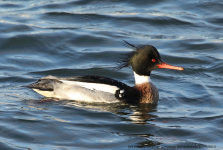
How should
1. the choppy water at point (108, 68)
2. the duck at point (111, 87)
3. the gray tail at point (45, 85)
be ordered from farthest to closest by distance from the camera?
the gray tail at point (45, 85), the duck at point (111, 87), the choppy water at point (108, 68)

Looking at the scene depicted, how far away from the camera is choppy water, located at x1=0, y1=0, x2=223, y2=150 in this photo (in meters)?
7.10

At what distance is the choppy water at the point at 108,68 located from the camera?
710 cm

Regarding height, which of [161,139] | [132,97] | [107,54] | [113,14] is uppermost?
[113,14]

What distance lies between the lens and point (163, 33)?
14.0 meters

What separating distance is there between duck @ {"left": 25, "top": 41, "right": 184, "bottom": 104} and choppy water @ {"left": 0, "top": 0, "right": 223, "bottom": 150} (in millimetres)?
215

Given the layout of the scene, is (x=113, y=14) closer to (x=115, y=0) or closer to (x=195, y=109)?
(x=115, y=0)

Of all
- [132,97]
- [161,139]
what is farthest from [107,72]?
[161,139]

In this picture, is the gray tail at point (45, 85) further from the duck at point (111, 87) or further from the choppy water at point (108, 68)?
the choppy water at point (108, 68)

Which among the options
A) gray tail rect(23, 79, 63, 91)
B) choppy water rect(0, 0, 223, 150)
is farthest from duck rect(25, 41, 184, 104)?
choppy water rect(0, 0, 223, 150)

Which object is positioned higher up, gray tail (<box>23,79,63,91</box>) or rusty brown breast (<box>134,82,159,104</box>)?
gray tail (<box>23,79,63,91</box>)

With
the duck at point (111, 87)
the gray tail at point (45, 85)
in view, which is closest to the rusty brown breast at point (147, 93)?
the duck at point (111, 87)

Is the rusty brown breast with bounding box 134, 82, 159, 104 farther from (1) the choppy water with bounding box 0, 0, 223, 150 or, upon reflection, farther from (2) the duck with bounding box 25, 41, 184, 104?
(1) the choppy water with bounding box 0, 0, 223, 150

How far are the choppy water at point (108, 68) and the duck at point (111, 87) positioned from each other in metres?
0.21

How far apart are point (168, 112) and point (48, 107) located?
2379 mm
